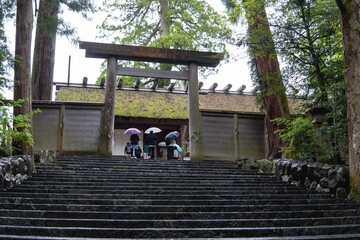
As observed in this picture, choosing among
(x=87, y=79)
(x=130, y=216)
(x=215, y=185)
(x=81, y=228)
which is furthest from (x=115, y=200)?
(x=87, y=79)

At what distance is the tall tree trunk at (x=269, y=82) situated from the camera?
9.34 meters

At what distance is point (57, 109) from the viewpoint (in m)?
10.6

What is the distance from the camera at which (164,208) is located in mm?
4914

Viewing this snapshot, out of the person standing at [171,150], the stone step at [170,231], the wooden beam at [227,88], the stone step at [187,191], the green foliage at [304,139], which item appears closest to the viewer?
Result: the stone step at [170,231]

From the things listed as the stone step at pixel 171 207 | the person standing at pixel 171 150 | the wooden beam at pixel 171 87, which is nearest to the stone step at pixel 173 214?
the stone step at pixel 171 207

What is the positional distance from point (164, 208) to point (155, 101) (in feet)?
42.0

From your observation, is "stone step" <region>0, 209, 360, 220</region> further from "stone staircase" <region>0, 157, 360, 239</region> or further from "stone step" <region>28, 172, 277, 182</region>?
"stone step" <region>28, 172, 277, 182</region>

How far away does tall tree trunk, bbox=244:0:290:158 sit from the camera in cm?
934

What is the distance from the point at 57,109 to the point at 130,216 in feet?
22.7

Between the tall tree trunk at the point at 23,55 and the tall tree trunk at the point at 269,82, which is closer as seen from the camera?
the tall tree trunk at the point at 23,55

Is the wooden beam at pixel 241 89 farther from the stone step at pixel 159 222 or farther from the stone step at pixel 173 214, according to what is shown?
the stone step at pixel 159 222

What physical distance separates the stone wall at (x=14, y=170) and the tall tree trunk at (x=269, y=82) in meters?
5.79

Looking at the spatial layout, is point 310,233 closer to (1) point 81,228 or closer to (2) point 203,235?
(2) point 203,235

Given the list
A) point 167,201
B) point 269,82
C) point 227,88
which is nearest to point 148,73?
point 269,82
